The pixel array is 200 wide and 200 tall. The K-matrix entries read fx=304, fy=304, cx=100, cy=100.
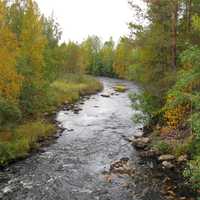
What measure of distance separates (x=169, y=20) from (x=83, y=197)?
13826mm

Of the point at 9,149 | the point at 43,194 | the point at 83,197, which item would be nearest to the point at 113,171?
the point at 83,197

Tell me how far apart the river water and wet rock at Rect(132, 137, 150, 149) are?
59 centimetres

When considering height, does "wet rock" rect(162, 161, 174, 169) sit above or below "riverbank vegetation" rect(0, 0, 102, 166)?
below

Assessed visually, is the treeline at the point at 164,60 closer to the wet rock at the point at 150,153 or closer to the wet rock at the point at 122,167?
the wet rock at the point at 150,153

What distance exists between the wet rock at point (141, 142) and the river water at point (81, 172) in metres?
0.59

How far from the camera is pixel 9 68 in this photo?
2000 cm

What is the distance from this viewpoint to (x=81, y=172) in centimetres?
1708

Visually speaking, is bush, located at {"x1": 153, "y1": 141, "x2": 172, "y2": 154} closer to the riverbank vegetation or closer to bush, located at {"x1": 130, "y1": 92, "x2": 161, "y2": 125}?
bush, located at {"x1": 130, "y1": 92, "x2": 161, "y2": 125}

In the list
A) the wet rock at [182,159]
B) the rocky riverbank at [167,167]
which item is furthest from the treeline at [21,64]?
the wet rock at [182,159]

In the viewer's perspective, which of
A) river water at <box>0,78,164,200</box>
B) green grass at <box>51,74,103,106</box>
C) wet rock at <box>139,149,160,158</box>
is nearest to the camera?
river water at <box>0,78,164,200</box>

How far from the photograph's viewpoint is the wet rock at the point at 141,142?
21.6 m

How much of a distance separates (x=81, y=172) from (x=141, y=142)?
6378 mm

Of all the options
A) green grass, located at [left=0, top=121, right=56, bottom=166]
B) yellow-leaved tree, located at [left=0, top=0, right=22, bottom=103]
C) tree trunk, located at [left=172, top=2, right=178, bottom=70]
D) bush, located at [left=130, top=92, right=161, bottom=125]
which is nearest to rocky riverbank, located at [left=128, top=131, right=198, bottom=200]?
bush, located at [left=130, top=92, right=161, bottom=125]

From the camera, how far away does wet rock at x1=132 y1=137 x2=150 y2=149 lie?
21.6 metres
